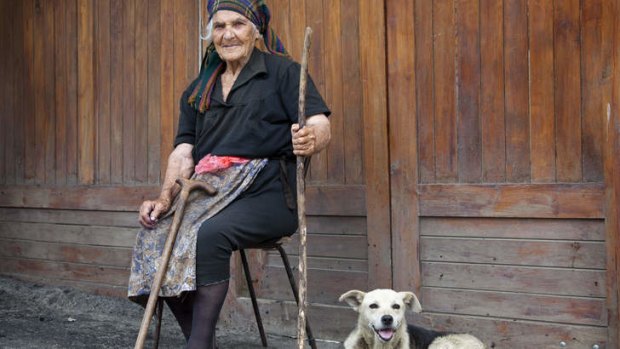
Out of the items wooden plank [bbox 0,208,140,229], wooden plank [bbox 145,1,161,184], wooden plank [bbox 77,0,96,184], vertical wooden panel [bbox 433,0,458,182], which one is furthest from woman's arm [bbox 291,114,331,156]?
wooden plank [bbox 77,0,96,184]

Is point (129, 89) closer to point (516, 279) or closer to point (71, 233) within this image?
point (71, 233)

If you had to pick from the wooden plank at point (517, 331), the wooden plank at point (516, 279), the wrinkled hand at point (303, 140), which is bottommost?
the wooden plank at point (517, 331)

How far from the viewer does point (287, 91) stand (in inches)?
127


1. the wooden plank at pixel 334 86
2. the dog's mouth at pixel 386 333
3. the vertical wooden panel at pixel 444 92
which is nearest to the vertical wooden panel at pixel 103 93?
the wooden plank at pixel 334 86

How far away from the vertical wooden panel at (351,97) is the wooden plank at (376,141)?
8 cm

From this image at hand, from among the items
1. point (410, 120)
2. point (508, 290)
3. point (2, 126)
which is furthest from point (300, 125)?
point (2, 126)

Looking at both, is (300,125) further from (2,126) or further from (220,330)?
(2,126)

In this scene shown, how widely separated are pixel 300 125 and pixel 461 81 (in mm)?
1236

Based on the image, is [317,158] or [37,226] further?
[37,226]

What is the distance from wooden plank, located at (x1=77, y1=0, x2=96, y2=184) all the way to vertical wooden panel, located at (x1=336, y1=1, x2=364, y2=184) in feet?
8.46

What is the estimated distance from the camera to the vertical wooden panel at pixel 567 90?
3.36 meters

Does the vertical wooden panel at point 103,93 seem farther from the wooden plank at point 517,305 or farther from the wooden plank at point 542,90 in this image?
the wooden plank at point 542,90

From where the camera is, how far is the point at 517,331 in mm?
3525

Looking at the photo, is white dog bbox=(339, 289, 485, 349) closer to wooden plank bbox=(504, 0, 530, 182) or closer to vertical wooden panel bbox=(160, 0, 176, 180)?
wooden plank bbox=(504, 0, 530, 182)
